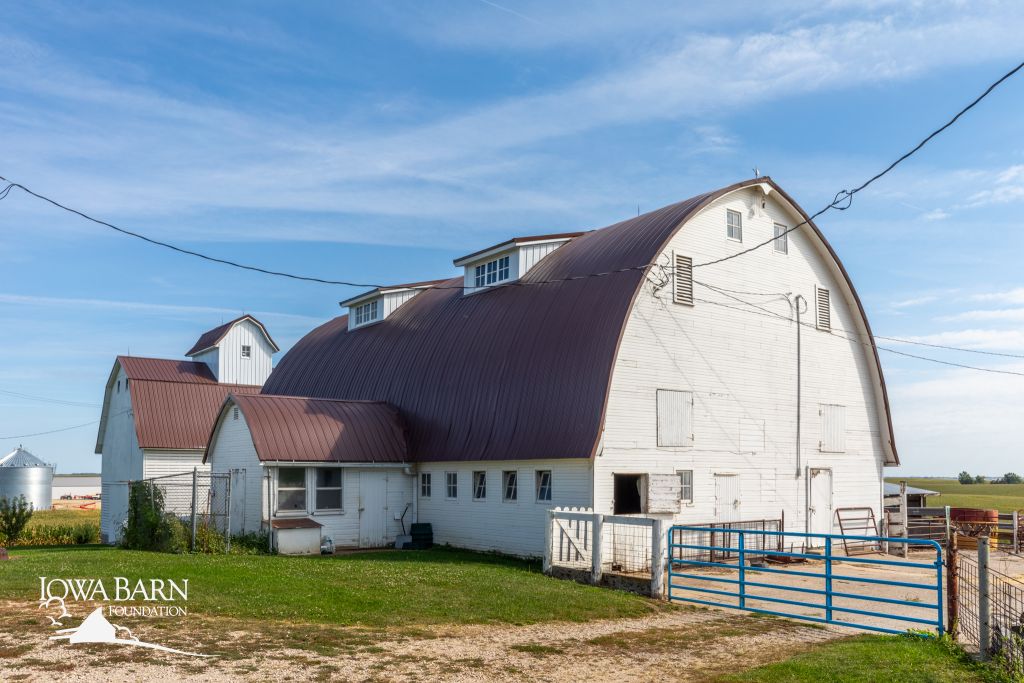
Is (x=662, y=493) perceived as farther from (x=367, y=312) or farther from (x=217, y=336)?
(x=217, y=336)

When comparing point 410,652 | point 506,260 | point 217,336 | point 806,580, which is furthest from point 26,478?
point 410,652

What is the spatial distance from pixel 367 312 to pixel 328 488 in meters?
11.9

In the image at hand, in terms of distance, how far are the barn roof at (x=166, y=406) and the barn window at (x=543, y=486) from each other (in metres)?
19.5

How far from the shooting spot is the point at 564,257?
28.7 m

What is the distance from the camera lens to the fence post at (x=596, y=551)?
1962cm

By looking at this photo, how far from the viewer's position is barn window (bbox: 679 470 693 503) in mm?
24969

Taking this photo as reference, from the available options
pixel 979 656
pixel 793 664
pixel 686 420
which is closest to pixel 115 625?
pixel 793 664

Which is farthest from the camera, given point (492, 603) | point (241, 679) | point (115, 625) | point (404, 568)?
point (404, 568)

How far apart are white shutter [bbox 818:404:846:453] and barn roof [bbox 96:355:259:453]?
24.5 m

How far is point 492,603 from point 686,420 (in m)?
10.7

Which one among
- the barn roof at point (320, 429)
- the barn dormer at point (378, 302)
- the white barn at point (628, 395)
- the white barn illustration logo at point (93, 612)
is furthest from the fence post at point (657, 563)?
the barn dormer at point (378, 302)

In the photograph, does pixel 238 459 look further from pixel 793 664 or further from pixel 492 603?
pixel 793 664

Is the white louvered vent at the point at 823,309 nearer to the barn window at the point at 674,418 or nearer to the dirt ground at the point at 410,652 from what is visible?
the barn window at the point at 674,418

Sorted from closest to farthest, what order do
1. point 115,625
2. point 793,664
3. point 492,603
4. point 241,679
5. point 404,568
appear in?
point 241,679 → point 793,664 → point 115,625 → point 492,603 → point 404,568
